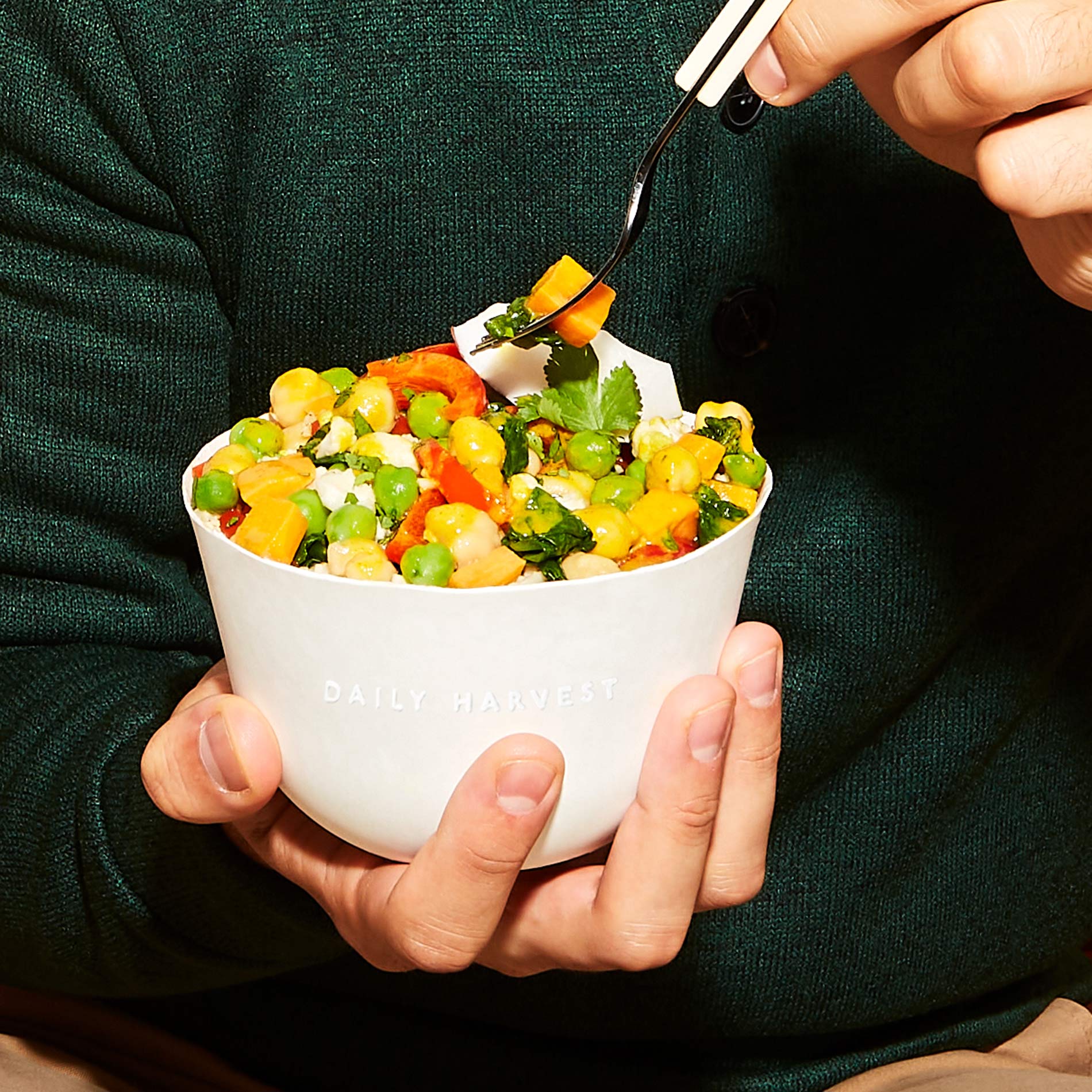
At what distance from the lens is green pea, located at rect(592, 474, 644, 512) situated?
24.8 inches

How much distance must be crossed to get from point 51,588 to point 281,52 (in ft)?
1.60

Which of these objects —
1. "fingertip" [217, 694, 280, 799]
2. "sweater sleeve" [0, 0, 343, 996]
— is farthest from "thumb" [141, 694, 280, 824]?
"sweater sleeve" [0, 0, 343, 996]

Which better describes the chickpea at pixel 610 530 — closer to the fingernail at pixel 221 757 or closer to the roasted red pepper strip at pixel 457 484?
the roasted red pepper strip at pixel 457 484

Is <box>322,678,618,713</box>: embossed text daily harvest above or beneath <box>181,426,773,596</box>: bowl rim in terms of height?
beneath

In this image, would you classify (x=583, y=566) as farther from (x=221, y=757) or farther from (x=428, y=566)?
(x=221, y=757)

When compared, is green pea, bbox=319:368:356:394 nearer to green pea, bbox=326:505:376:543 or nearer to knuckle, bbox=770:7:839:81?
green pea, bbox=326:505:376:543

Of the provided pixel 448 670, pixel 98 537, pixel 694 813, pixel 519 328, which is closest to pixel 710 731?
pixel 694 813

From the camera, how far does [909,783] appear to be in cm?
110

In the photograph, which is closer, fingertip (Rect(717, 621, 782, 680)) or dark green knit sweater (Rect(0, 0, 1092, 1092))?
fingertip (Rect(717, 621, 782, 680))

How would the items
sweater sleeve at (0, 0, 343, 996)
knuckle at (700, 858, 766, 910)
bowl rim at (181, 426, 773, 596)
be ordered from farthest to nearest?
sweater sleeve at (0, 0, 343, 996), knuckle at (700, 858, 766, 910), bowl rim at (181, 426, 773, 596)

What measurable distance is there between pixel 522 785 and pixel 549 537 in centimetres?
12

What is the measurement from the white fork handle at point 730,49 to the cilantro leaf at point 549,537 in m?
0.24

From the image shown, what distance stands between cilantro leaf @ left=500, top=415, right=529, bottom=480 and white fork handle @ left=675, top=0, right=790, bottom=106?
0.66 ft

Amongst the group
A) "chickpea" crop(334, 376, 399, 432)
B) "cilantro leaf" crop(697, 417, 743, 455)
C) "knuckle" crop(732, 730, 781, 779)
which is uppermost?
"cilantro leaf" crop(697, 417, 743, 455)
